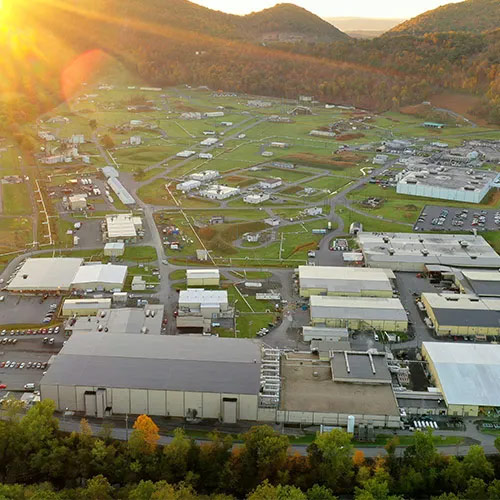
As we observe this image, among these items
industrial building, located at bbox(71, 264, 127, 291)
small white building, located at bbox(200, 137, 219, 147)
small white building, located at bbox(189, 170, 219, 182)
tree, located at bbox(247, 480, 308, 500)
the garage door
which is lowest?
small white building, located at bbox(200, 137, 219, 147)

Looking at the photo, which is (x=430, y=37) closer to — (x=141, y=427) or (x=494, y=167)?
(x=494, y=167)

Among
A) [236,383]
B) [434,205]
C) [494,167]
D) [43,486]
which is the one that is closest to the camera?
[43,486]

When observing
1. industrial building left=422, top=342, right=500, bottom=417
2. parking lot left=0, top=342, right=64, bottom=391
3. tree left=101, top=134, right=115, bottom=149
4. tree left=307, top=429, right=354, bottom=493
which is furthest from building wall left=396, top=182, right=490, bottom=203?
tree left=307, top=429, right=354, bottom=493

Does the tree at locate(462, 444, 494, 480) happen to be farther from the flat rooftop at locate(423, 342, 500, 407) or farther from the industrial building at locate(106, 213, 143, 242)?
the industrial building at locate(106, 213, 143, 242)

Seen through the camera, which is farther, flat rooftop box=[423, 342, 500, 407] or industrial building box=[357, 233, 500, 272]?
→ industrial building box=[357, 233, 500, 272]

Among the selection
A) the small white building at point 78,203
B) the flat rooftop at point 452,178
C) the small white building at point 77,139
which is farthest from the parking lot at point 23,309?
the small white building at point 77,139

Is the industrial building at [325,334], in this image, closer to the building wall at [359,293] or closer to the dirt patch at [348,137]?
the building wall at [359,293]

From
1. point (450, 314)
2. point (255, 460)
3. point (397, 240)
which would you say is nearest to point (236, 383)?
point (255, 460)

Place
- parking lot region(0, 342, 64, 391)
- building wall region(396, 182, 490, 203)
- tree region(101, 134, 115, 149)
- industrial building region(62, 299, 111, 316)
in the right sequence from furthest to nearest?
1. tree region(101, 134, 115, 149)
2. building wall region(396, 182, 490, 203)
3. industrial building region(62, 299, 111, 316)
4. parking lot region(0, 342, 64, 391)
